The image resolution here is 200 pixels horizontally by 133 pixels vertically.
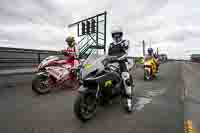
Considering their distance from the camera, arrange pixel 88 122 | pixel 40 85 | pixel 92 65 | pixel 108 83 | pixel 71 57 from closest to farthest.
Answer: pixel 88 122 < pixel 92 65 < pixel 108 83 < pixel 40 85 < pixel 71 57

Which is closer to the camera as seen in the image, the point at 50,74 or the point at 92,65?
the point at 92,65

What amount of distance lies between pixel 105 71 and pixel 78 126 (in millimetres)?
1248

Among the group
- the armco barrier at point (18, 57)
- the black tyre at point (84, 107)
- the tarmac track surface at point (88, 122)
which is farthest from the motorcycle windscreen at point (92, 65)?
the armco barrier at point (18, 57)

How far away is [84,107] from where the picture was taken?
267cm

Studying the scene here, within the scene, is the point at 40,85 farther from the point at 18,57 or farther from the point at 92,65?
the point at 18,57

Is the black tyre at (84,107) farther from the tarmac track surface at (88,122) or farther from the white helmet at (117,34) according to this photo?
the white helmet at (117,34)

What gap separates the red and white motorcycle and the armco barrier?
239cm

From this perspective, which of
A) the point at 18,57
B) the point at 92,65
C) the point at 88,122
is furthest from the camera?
the point at 18,57

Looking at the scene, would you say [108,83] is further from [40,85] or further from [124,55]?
[40,85]

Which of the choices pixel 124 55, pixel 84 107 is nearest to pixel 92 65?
pixel 84 107

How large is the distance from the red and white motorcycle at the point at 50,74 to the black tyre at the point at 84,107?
1.90 metres

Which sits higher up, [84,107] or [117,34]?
[117,34]

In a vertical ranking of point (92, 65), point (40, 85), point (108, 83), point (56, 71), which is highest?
point (92, 65)

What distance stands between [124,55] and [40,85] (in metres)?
3.09
